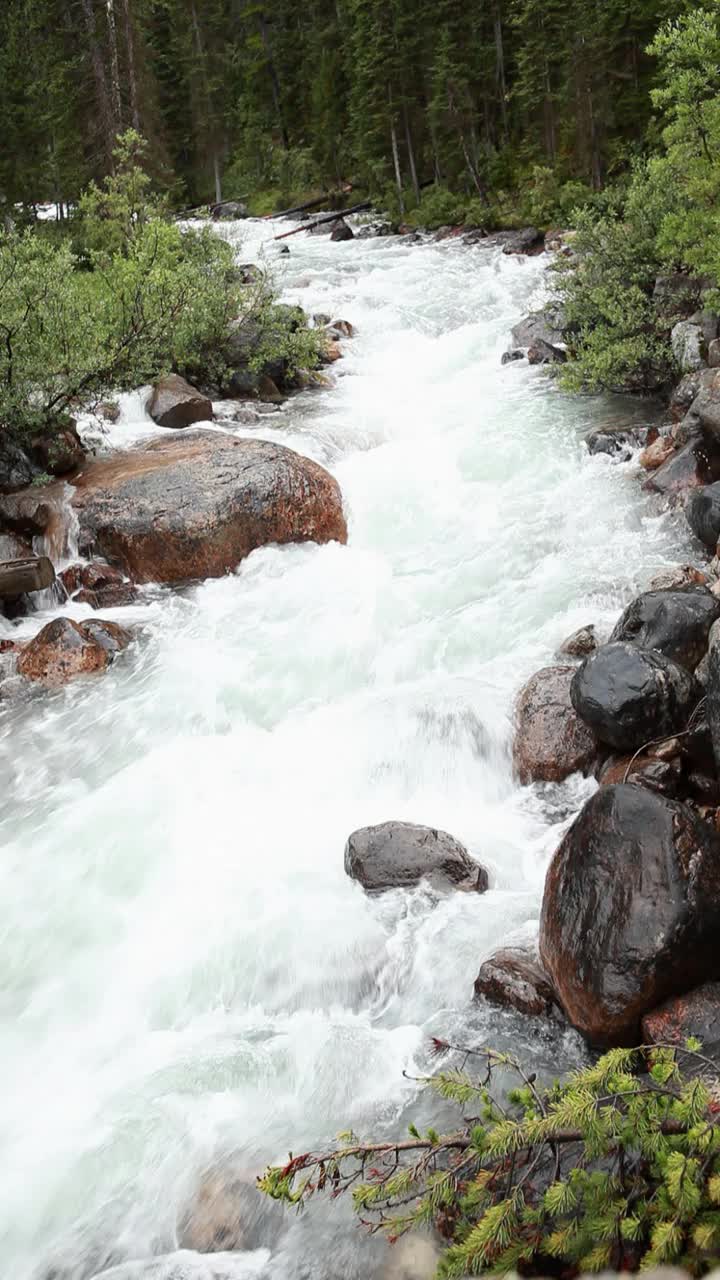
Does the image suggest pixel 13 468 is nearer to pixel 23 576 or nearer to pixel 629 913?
pixel 23 576

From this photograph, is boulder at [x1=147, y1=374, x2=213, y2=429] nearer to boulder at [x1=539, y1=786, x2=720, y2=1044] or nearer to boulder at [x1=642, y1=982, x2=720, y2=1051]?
boulder at [x1=539, y1=786, x2=720, y2=1044]

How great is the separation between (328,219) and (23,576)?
37004mm

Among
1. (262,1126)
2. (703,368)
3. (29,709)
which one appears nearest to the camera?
(262,1126)

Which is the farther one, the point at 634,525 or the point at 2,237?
the point at 2,237

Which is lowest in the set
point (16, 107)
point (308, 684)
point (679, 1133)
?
point (308, 684)

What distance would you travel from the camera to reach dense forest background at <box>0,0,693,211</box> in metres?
32.9

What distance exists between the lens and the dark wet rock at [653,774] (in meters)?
7.05

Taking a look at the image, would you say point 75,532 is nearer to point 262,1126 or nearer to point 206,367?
point 206,367

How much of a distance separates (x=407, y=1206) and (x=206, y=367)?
16738 millimetres

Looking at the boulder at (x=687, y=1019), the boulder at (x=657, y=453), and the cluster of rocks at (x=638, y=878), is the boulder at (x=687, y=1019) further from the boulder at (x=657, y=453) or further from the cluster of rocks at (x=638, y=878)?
the boulder at (x=657, y=453)

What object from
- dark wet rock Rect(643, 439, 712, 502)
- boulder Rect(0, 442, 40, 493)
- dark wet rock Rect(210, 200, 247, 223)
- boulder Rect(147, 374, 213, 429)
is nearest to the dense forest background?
dark wet rock Rect(210, 200, 247, 223)

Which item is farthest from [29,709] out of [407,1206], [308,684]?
[407,1206]

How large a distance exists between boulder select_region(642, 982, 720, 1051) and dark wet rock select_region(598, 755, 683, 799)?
1847 mm

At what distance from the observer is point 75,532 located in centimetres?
1314
